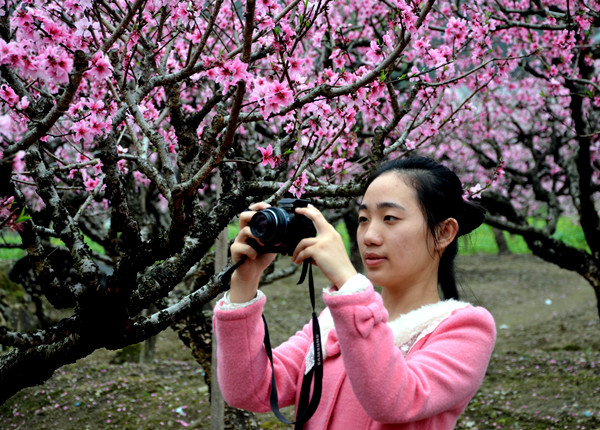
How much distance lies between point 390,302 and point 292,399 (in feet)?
1.52

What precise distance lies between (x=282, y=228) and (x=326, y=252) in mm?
140

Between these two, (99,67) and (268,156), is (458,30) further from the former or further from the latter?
(99,67)

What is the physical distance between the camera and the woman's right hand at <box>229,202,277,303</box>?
5.31 ft

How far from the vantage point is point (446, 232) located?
176 cm

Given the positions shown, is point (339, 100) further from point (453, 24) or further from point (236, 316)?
point (236, 316)

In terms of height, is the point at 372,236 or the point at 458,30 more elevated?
the point at 458,30

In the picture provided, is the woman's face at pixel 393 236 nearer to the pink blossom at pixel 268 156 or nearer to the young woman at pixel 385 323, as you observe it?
the young woman at pixel 385 323

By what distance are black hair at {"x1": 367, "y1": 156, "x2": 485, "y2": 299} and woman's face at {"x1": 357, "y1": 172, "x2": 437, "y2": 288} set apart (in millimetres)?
41

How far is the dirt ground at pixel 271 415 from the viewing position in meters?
5.32

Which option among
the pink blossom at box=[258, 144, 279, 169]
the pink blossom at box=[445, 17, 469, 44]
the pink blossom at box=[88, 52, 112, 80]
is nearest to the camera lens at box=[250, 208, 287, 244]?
the pink blossom at box=[88, 52, 112, 80]

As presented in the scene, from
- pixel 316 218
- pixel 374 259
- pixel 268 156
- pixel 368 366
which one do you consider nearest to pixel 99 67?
pixel 268 156

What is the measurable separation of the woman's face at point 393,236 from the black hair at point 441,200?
41 millimetres

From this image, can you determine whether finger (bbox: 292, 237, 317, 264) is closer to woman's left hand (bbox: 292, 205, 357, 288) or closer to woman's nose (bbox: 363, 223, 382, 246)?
woman's left hand (bbox: 292, 205, 357, 288)

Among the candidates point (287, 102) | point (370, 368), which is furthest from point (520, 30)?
point (370, 368)
